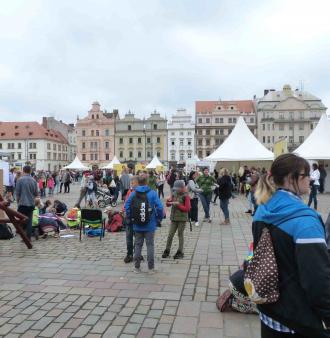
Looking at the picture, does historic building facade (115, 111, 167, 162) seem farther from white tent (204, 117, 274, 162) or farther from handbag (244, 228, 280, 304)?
handbag (244, 228, 280, 304)

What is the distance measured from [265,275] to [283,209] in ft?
1.14

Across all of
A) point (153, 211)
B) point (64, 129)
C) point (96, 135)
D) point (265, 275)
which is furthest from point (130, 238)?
point (64, 129)

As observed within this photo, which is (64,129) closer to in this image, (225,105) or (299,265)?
(225,105)

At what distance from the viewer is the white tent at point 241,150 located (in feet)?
73.7

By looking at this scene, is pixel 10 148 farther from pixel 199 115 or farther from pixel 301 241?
pixel 301 241

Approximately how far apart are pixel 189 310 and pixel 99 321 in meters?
1.06

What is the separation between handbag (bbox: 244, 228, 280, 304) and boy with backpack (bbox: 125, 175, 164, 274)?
4.27m

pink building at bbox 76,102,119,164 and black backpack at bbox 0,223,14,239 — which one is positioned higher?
pink building at bbox 76,102,119,164

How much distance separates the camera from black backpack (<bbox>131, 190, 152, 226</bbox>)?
6.25 meters

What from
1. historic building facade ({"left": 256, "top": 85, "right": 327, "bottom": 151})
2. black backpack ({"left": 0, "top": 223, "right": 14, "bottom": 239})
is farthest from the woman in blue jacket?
historic building facade ({"left": 256, "top": 85, "right": 327, "bottom": 151})

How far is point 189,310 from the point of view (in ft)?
15.2

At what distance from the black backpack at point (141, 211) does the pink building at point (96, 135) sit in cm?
8148

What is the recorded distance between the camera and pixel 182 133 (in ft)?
278

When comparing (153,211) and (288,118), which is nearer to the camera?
(153,211)
